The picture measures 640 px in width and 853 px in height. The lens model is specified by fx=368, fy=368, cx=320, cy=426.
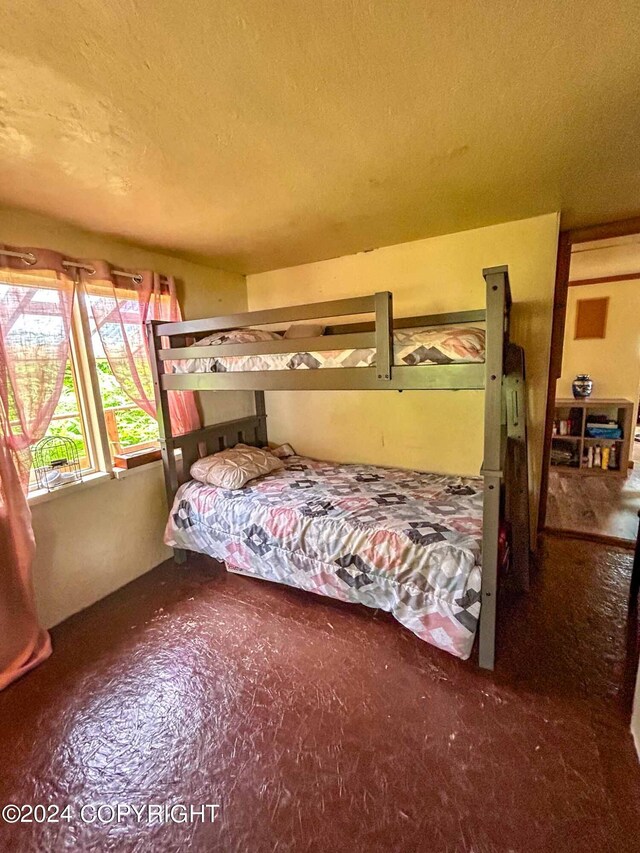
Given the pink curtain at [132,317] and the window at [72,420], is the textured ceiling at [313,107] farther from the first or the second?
the window at [72,420]

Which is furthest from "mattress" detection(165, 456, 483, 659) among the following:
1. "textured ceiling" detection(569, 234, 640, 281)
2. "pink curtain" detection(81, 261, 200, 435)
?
"textured ceiling" detection(569, 234, 640, 281)

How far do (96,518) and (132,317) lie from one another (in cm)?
128

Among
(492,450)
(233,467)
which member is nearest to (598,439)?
(492,450)

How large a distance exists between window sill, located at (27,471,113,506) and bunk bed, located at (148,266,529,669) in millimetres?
404

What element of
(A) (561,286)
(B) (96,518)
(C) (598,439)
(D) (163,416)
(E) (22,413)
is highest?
(A) (561,286)

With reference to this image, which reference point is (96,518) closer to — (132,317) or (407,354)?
(132,317)

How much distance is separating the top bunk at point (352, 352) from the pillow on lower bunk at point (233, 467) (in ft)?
1.90

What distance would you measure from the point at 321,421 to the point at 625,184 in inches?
89.5

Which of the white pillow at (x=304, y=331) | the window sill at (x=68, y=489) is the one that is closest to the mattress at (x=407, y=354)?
the white pillow at (x=304, y=331)

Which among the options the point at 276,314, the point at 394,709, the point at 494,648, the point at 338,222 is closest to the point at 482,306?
the point at 338,222

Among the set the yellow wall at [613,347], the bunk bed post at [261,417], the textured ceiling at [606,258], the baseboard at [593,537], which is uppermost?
the textured ceiling at [606,258]

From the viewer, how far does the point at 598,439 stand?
400 cm

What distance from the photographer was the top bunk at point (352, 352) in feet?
4.99

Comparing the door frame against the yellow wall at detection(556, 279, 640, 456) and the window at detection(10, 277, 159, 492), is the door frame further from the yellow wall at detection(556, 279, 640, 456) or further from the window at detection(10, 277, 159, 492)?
the window at detection(10, 277, 159, 492)
